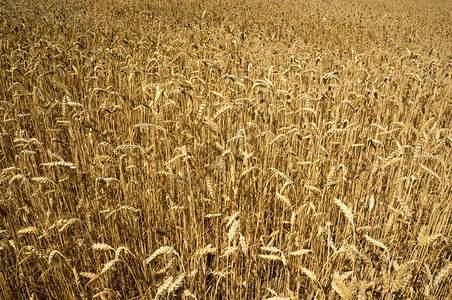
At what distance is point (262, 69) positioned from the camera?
10.6ft

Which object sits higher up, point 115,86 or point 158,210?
point 115,86

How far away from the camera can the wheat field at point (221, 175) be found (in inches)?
45.0

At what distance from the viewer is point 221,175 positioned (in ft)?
5.16

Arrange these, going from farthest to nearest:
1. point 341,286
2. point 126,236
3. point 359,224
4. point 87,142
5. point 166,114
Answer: point 166,114
point 87,142
point 126,236
point 359,224
point 341,286

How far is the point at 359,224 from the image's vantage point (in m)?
1.36

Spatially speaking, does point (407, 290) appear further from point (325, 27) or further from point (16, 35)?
point (325, 27)

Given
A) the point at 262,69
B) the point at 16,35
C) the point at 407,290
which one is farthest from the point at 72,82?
the point at 407,290

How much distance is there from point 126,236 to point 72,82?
6.37 feet

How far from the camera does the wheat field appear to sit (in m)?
1.14

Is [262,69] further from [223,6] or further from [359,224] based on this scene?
[223,6]

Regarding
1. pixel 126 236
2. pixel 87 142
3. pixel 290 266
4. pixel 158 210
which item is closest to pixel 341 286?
pixel 290 266

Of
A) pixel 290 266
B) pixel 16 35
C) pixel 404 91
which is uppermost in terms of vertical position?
pixel 16 35

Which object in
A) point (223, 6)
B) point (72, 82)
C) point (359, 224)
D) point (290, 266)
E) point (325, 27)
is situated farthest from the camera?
point (223, 6)

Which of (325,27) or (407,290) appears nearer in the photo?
(407,290)
